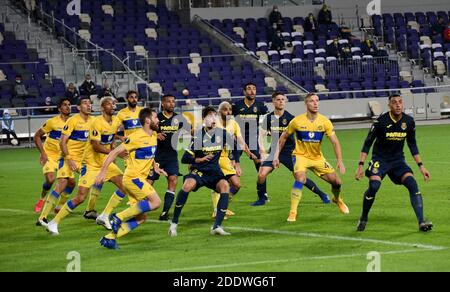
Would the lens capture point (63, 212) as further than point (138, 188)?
Yes

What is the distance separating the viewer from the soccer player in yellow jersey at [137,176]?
14648 mm

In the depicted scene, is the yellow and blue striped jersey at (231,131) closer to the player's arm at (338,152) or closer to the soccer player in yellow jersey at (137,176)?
the player's arm at (338,152)

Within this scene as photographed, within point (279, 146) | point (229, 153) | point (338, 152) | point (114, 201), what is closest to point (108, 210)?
point (114, 201)

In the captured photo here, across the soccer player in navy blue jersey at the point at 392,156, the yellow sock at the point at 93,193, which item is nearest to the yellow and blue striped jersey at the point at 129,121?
the yellow sock at the point at 93,193

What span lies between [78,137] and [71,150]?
27 cm

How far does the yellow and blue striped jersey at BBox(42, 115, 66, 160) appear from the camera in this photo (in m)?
18.9

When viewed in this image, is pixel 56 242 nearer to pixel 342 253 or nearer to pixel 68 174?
pixel 68 174

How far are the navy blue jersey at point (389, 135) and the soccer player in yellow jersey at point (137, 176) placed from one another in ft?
11.0

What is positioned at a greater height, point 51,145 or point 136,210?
point 51,145

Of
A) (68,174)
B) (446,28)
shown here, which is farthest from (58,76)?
(68,174)

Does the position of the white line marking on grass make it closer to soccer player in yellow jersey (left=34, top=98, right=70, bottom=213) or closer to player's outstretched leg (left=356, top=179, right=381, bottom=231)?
player's outstretched leg (left=356, top=179, right=381, bottom=231)

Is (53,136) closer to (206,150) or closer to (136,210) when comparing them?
(206,150)

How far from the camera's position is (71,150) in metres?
17.8
